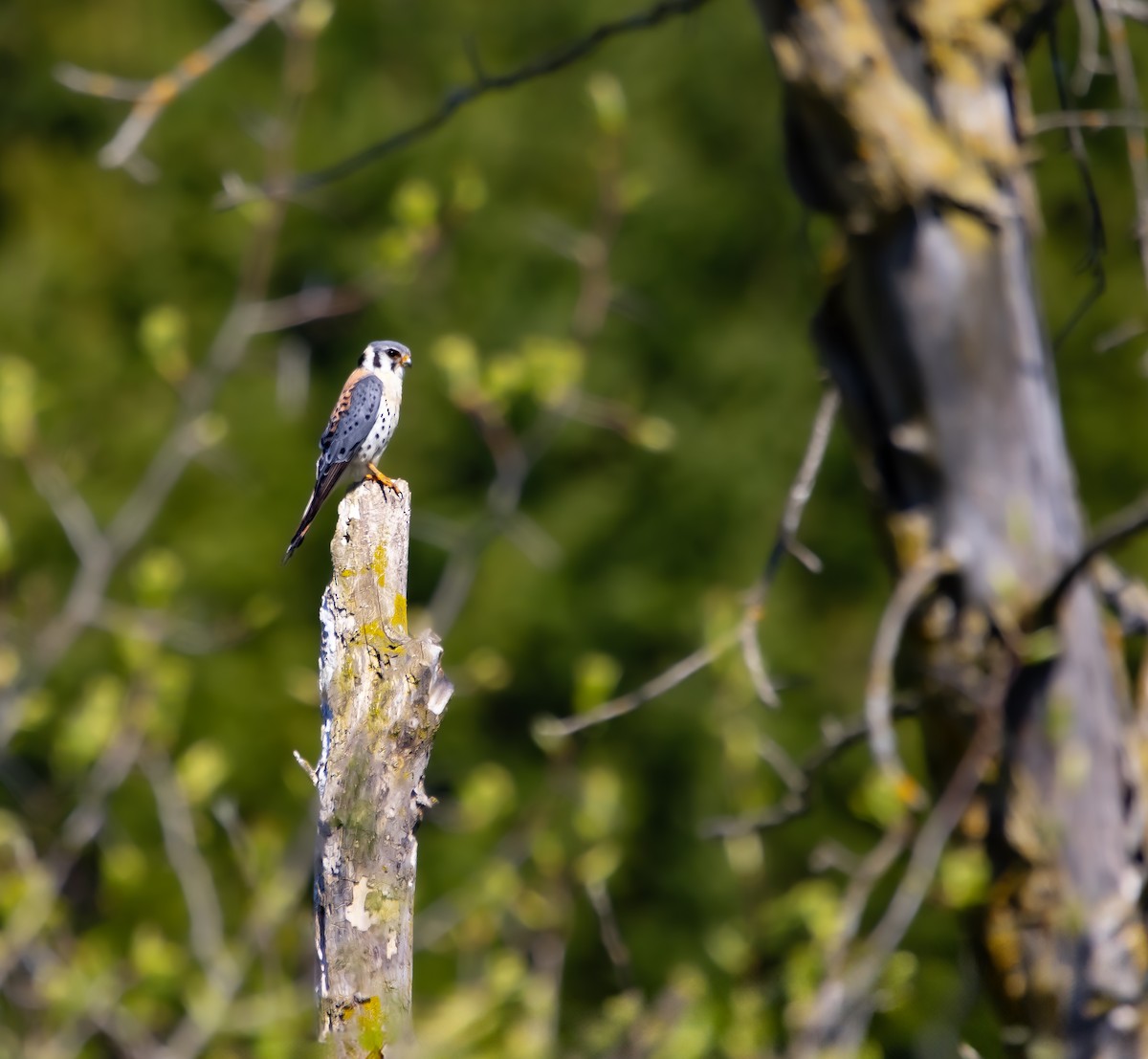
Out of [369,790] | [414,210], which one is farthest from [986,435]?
[414,210]

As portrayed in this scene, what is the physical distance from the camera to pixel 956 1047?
239 centimetres

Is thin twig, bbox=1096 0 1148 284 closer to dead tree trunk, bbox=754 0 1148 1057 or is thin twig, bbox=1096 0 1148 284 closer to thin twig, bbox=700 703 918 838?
dead tree trunk, bbox=754 0 1148 1057

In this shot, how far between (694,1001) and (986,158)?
2321 millimetres

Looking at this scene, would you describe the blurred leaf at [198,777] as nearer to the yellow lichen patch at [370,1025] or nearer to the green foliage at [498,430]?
the green foliage at [498,430]

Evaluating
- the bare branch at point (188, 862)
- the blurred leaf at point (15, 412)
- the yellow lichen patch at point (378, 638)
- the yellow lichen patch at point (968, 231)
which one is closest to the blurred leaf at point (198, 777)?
the bare branch at point (188, 862)

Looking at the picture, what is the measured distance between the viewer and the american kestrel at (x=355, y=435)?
131 inches

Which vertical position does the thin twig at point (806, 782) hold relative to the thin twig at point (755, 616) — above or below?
below

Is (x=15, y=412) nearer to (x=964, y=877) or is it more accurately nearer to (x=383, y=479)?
(x=383, y=479)

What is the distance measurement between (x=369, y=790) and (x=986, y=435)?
1.28m

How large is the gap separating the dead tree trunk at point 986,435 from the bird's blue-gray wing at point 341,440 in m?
1.30

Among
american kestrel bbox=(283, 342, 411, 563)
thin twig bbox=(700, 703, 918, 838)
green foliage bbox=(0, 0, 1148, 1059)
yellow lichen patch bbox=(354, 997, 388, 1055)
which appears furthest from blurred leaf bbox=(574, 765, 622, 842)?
yellow lichen patch bbox=(354, 997, 388, 1055)

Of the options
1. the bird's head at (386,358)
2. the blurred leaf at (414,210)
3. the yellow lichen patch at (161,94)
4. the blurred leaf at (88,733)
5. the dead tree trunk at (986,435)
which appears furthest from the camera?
the blurred leaf at (414,210)

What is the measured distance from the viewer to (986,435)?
2.54 m

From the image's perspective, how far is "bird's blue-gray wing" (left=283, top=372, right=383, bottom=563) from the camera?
10.9 ft
